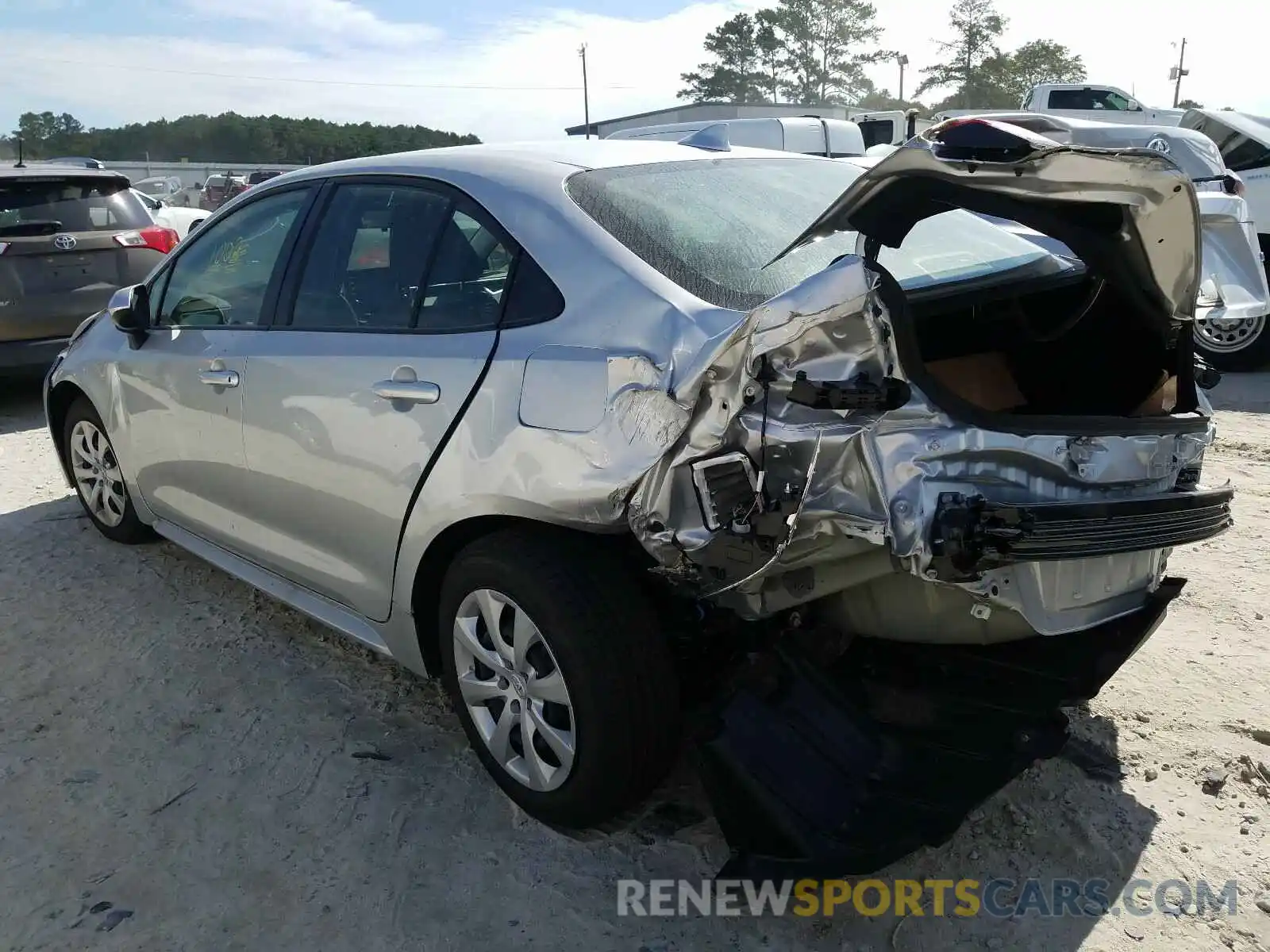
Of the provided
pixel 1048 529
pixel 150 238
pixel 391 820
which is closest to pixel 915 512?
pixel 1048 529

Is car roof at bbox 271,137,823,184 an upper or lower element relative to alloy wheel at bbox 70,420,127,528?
upper

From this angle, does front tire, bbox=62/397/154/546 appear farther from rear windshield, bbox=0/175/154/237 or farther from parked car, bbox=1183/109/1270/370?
parked car, bbox=1183/109/1270/370

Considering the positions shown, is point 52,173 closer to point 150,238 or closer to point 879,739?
point 150,238

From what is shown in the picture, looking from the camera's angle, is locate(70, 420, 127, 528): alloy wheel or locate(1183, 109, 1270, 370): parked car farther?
locate(1183, 109, 1270, 370): parked car

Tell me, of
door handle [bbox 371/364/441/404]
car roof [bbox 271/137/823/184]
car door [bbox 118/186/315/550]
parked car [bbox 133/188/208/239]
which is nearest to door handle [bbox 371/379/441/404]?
door handle [bbox 371/364/441/404]

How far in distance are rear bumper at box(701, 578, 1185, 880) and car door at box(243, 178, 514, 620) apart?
110cm

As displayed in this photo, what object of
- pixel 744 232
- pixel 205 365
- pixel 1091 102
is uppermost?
pixel 1091 102

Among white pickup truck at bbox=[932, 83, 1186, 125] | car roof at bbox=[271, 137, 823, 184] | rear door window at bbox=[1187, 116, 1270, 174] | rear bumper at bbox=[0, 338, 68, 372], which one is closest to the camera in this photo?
car roof at bbox=[271, 137, 823, 184]

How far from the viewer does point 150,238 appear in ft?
25.2

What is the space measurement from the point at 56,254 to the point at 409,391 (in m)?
5.72

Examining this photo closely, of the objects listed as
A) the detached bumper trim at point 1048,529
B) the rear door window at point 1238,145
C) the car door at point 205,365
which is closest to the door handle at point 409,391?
the car door at point 205,365

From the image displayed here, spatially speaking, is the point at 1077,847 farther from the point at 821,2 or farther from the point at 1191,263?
the point at 821,2

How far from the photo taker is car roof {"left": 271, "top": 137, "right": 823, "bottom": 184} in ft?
9.59

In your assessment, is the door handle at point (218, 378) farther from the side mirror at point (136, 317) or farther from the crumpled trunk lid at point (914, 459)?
the crumpled trunk lid at point (914, 459)
